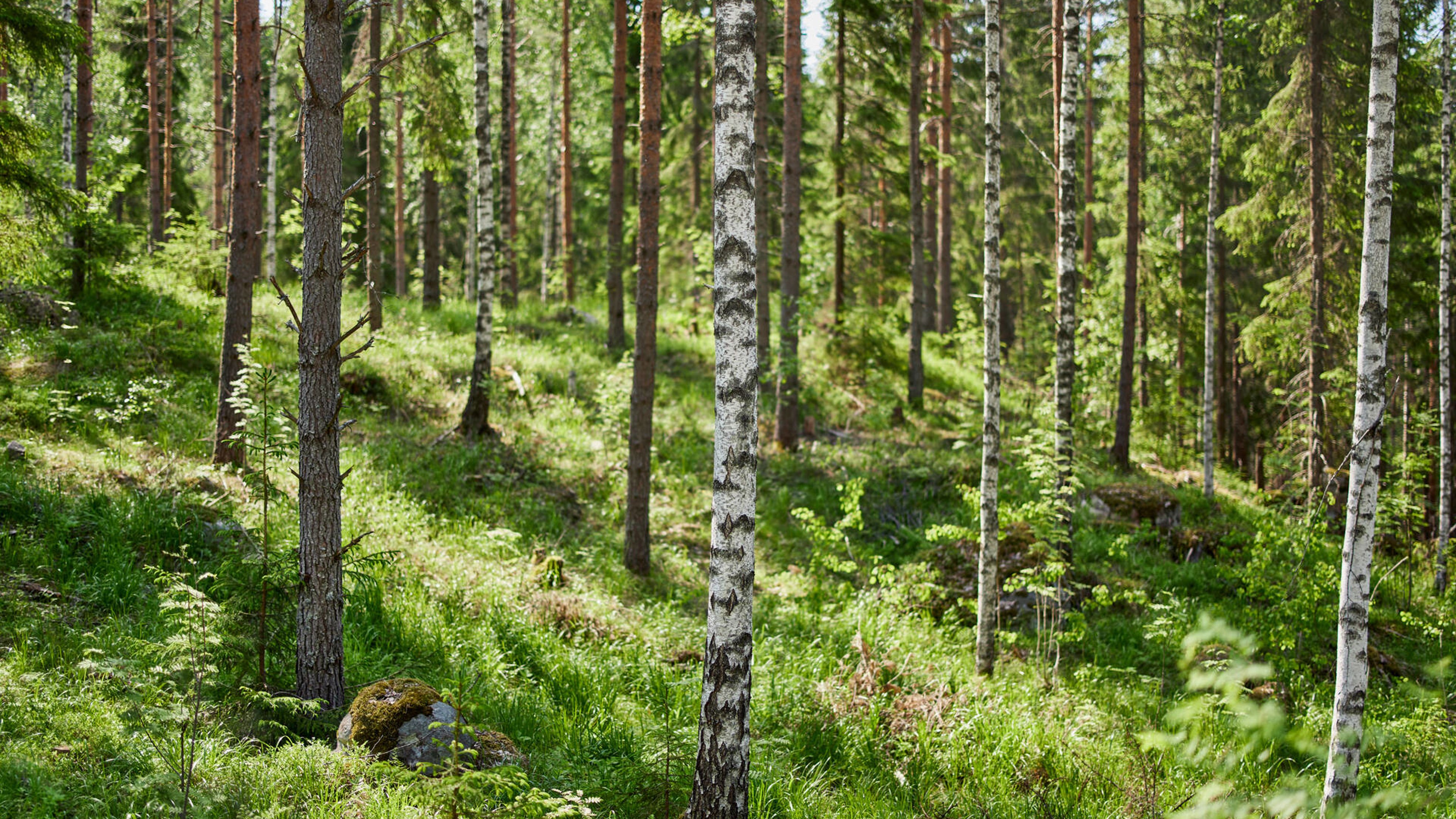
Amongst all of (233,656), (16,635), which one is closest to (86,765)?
(233,656)

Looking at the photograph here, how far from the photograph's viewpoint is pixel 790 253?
15.1 meters

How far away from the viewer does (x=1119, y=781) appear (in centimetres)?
661

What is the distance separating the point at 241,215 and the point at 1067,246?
8.93 m

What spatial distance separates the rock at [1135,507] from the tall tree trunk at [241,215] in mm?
11805

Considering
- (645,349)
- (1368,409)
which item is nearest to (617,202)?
(645,349)

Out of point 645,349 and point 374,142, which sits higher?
point 374,142

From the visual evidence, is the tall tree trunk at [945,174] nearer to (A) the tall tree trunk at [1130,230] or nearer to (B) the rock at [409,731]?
(A) the tall tree trunk at [1130,230]

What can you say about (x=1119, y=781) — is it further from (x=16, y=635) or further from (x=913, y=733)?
(x=16, y=635)

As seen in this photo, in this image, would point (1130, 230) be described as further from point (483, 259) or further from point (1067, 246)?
point (483, 259)

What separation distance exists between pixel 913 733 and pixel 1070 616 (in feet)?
8.47

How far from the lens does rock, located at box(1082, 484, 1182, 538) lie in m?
13.5

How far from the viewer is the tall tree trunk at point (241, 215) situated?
884 centimetres

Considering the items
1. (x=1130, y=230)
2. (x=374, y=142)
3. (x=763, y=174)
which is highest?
(x=374, y=142)

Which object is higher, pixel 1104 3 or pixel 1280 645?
pixel 1104 3
